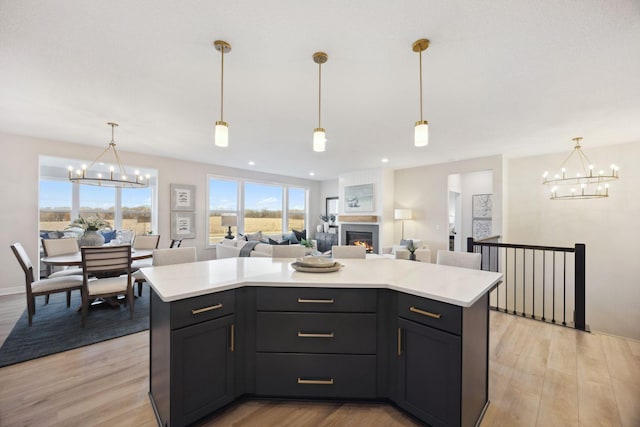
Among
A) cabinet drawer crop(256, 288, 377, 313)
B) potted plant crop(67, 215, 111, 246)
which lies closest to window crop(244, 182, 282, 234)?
potted plant crop(67, 215, 111, 246)

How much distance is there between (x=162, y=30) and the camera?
1.86 m

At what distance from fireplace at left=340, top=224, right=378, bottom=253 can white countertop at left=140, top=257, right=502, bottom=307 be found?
15.9ft

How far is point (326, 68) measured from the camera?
2334 mm

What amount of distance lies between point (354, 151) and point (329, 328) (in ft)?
13.4

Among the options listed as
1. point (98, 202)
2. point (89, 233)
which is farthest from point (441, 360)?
point (98, 202)

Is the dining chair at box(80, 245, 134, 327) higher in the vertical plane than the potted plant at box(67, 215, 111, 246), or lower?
lower

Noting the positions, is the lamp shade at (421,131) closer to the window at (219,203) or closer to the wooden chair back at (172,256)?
the wooden chair back at (172,256)

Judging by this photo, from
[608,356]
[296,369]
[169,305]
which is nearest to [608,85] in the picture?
[608,356]

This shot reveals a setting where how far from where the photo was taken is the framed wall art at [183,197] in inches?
238

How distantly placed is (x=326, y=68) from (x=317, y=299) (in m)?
1.90

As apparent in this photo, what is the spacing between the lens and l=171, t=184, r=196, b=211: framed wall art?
604 cm

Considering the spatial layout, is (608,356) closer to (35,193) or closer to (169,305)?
(169,305)

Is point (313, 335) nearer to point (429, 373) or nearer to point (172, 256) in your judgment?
point (429, 373)

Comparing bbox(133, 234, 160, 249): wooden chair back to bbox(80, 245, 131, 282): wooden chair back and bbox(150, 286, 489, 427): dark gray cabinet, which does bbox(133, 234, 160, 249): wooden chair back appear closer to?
bbox(80, 245, 131, 282): wooden chair back
